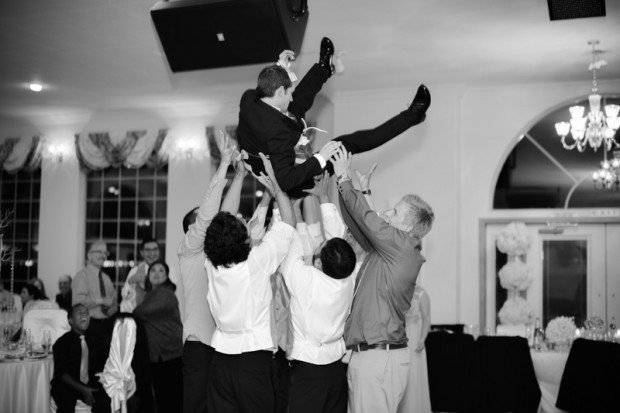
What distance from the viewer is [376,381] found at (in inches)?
132

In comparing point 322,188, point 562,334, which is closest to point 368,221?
point 322,188

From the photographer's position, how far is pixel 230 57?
4293 mm

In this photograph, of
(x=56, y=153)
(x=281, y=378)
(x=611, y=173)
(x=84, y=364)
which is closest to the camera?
(x=281, y=378)

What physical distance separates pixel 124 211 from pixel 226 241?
821 centimetres

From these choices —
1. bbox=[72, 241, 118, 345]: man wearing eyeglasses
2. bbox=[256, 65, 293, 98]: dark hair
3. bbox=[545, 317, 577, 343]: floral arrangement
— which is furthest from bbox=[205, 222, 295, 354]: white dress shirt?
bbox=[72, 241, 118, 345]: man wearing eyeglasses

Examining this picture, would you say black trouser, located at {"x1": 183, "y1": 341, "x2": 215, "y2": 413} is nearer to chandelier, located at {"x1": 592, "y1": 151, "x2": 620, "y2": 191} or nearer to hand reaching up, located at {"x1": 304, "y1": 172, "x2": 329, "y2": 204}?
hand reaching up, located at {"x1": 304, "y1": 172, "x2": 329, "y2": 204}

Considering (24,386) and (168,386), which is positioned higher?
(24,386)

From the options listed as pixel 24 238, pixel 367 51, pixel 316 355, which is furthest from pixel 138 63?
pixel 316 355

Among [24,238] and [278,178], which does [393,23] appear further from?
[24,238]

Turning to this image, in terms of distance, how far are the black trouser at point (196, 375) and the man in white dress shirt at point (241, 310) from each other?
0.47 m

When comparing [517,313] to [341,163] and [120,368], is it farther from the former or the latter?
[341,163]

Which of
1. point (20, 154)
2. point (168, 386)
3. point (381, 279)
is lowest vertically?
point (168, 386)

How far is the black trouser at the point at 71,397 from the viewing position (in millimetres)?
5105

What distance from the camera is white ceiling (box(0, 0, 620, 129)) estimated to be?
623 cm
